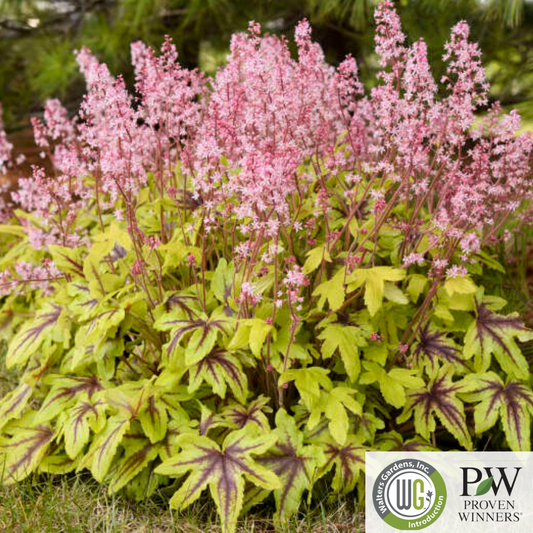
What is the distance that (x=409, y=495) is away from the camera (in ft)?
7.11

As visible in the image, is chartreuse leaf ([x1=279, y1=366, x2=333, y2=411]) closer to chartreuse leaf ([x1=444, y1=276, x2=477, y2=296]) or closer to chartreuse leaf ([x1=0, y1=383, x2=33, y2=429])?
chartreuse leaf ([x1=444, y1=276, x2=477, y2=296])

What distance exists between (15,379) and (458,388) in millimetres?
2286

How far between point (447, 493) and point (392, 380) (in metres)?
0.46

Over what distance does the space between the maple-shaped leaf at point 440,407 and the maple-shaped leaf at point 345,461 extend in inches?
9.2

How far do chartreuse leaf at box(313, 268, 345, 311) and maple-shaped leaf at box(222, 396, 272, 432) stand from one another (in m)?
0.44

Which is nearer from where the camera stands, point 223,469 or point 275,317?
point 223,469

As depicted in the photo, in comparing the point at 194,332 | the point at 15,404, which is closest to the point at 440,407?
the point at 194,332

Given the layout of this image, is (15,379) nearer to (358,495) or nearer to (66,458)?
(66,458)

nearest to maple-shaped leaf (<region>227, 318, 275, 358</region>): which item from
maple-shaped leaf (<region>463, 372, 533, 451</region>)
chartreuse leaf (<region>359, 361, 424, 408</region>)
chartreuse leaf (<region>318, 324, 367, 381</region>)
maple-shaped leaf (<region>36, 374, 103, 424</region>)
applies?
chartreuse leaf (<region>318, 324, 367, 381</region>)

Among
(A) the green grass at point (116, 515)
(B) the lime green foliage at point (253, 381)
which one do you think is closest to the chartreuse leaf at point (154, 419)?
(B) the lime green foliage at point (253, 381)

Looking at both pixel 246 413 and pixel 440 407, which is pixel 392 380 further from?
pixel 246 413

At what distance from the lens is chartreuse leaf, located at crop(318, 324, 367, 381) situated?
2.19m

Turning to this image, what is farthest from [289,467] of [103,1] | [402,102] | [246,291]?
[103,1]

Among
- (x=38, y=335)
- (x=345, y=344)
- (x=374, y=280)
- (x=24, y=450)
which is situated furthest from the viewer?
(x=38, y=335)
